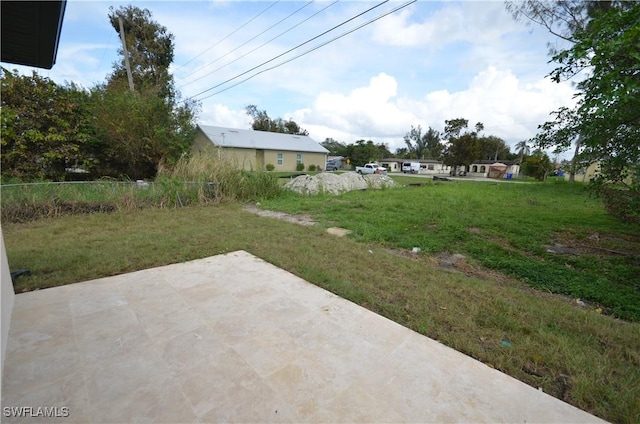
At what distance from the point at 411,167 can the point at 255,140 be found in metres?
26.0

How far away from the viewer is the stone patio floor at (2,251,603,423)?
1.43m

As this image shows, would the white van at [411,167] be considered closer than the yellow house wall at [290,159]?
No

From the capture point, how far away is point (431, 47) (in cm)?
771

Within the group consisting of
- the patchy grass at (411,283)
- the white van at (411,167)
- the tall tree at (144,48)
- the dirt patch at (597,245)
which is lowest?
the patchy grass at (411,283)

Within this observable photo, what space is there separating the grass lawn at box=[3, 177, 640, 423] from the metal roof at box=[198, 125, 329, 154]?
1603 centimetres

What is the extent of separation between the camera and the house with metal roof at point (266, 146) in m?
21.5

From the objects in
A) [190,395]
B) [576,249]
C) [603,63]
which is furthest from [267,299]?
[576,249]

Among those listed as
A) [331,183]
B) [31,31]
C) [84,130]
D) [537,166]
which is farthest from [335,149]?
[31,31]

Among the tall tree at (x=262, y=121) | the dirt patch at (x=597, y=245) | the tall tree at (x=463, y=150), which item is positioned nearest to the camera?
the dirt patch at (x=597, y=245)

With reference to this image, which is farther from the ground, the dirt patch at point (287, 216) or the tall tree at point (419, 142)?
the tall tree at point (419, 142)

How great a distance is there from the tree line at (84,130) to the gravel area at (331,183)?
5.40 metres

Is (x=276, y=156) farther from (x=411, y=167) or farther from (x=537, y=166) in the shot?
(x=411, y=167)

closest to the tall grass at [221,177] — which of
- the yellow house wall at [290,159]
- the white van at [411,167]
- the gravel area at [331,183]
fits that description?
the gravel area at [331,183]

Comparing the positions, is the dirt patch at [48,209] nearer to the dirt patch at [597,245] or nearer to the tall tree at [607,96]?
the tall tree at [607,96]
